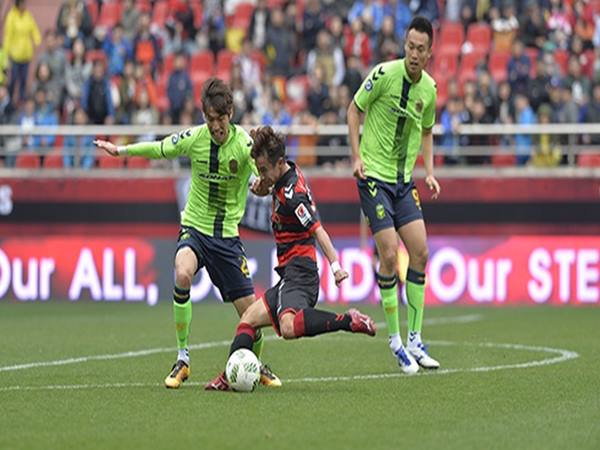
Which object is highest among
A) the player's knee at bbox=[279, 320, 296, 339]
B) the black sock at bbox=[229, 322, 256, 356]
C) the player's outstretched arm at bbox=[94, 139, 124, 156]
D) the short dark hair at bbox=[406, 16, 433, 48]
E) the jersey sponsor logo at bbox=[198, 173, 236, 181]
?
the short dark hair at bbox=[406, 16, 433, 48]

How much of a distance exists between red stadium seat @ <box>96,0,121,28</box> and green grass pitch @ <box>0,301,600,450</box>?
1223 centimetres

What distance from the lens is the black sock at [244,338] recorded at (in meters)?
10.8

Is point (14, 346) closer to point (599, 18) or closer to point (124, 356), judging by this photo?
point (124, 356)

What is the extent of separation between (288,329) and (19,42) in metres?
17.8

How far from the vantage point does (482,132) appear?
73.4 ft

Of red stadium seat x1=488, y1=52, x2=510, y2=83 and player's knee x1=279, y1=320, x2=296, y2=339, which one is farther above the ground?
red stadium seat x1=488, y1=52, x2=510, y2=83

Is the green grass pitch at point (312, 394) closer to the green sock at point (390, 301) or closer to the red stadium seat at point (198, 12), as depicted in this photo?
the green sock at point (390, 301)

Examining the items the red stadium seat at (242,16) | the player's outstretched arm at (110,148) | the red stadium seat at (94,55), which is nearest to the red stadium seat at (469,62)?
the red stadium seat at (242,16)

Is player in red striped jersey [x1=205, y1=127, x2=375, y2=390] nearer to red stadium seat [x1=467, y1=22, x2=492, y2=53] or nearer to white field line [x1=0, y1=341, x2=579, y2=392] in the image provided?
white field line [x1=0, y1=341, x2=579, y2=392]

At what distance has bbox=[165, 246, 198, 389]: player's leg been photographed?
11.0 meters

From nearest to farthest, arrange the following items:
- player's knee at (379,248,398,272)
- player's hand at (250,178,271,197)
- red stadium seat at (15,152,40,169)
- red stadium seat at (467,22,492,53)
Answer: player's hand at (250,178,271,197)
player's knee at (379,248,398,272)
red stadium seat at (15,152,40,169)
red stadium seat at (467,22,492,53)

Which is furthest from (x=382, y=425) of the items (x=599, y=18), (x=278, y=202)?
(x=599, y=18)

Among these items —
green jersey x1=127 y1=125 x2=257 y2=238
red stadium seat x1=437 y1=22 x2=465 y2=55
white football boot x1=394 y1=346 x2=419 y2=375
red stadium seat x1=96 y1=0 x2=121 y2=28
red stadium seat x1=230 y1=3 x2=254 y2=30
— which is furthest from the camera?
red stadium seat x1=96 y1=0 x2=121 y2=28

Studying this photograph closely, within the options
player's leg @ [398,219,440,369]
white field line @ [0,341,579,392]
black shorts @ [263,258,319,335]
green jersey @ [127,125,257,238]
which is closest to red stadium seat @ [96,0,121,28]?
white field line @ [0,341,579,392]
